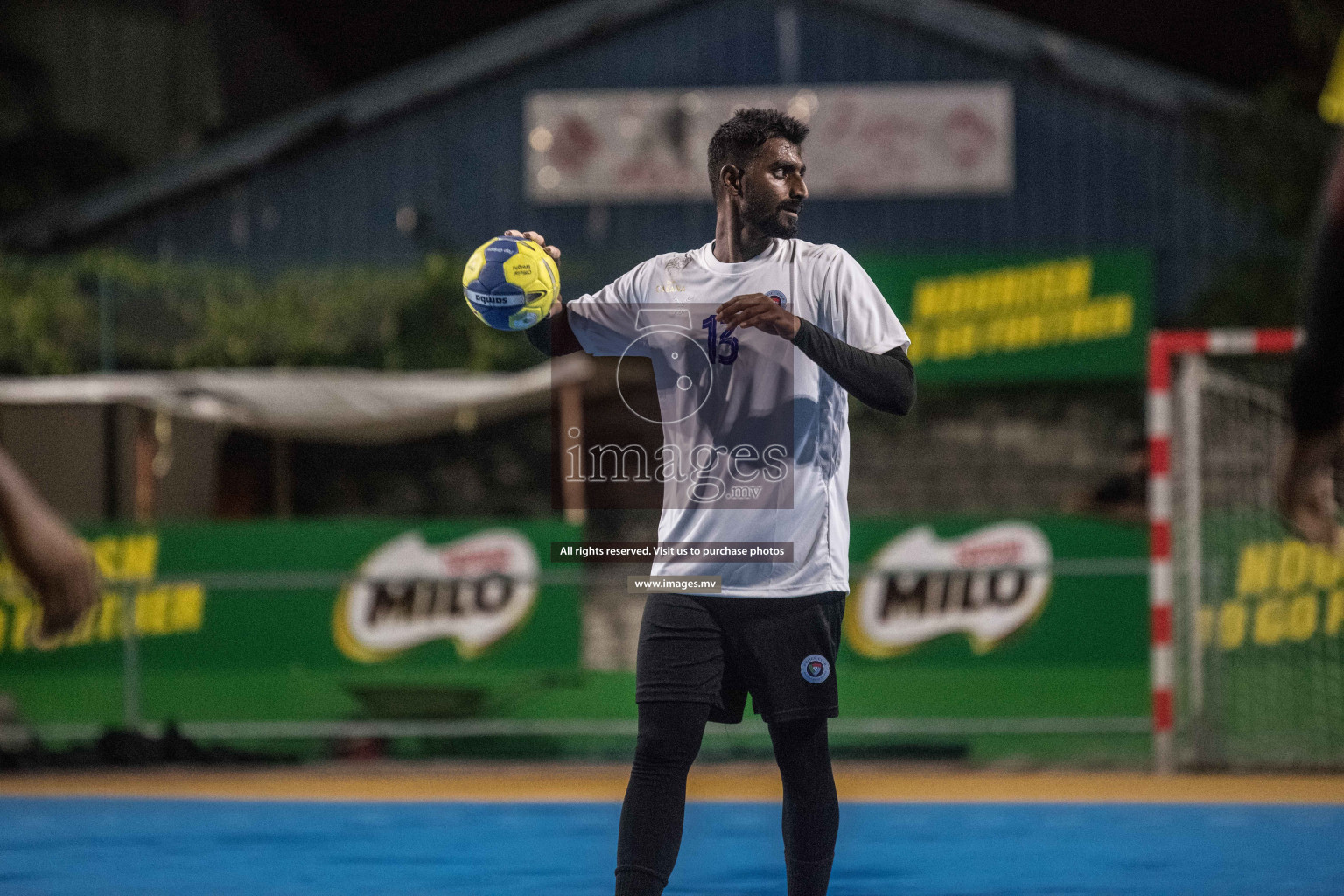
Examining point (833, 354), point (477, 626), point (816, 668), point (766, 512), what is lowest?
point (477, 626)

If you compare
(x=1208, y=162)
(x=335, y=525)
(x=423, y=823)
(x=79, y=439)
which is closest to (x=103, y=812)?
(x=423, y=823)

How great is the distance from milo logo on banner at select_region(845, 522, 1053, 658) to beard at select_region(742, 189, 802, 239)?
614cm

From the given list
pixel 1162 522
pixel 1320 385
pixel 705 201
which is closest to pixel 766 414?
pixel 1320 385

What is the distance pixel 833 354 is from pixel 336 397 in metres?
8.84

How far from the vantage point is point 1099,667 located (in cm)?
983

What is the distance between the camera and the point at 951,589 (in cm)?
995

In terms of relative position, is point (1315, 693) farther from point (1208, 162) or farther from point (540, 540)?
point (1208, 162)

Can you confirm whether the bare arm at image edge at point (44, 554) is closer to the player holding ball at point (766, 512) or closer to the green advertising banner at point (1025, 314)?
the player holding ball at point (766, 512)

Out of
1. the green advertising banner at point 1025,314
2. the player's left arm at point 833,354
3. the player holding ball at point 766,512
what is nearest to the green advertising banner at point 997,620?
the green advertising banner at point 1025,314

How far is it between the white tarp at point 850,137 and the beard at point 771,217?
1131 cm

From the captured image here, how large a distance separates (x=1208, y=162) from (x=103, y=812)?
11074mm

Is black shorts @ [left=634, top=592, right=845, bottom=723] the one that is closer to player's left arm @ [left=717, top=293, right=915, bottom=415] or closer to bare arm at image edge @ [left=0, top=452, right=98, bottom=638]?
player's left arm @ [left=717, top=293, right=915, bottom=415]

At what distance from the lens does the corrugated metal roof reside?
1567 centimetres

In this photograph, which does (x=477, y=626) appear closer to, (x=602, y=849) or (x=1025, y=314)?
(x=602, y=849)
